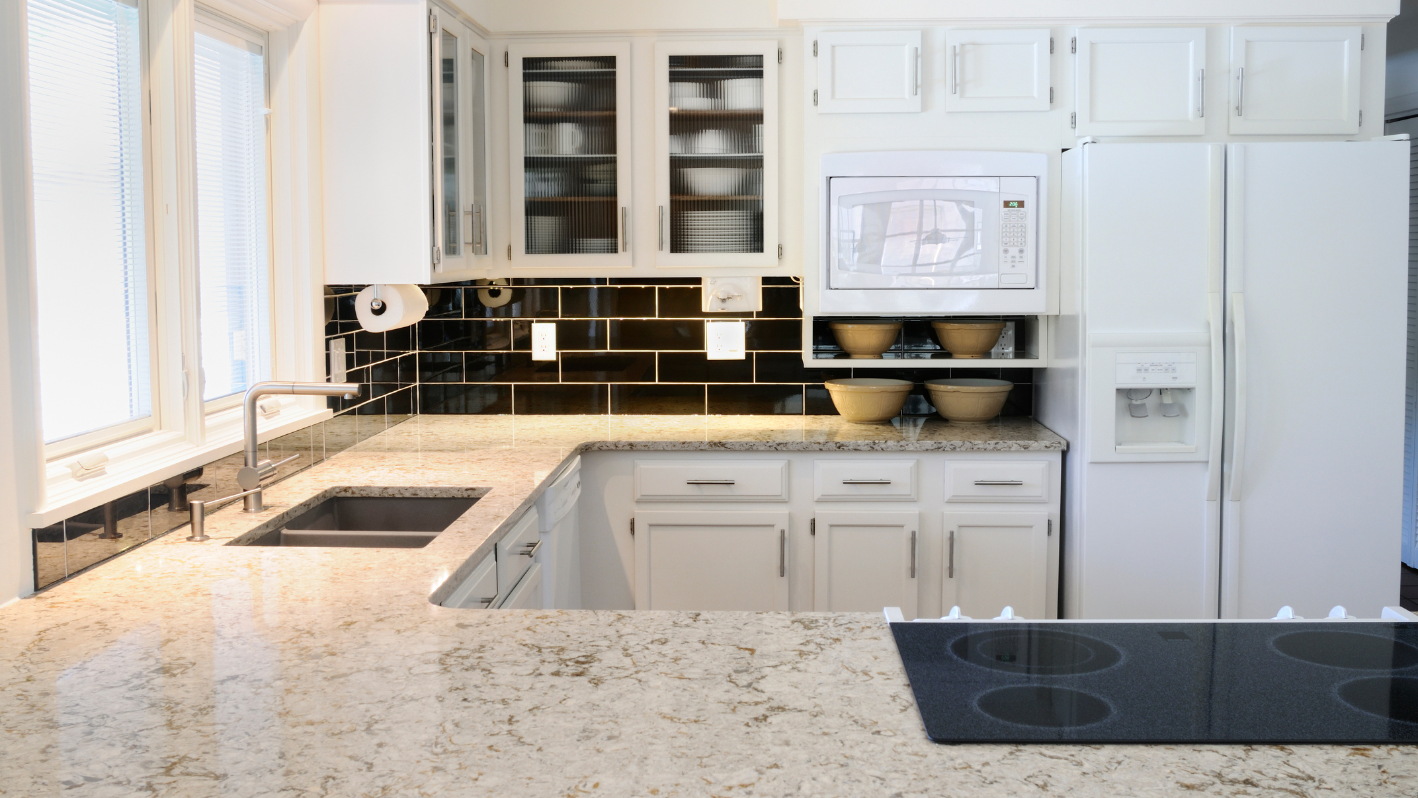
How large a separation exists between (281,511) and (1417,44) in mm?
4728

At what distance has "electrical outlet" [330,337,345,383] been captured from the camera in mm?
3270

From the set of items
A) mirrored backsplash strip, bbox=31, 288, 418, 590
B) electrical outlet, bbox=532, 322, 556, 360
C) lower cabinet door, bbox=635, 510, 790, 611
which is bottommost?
lower cabinet door, bbox=635, 510, 790, 611

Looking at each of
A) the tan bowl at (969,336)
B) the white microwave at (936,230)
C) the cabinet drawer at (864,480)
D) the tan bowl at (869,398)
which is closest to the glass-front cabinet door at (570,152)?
the white microwave at (936,230)

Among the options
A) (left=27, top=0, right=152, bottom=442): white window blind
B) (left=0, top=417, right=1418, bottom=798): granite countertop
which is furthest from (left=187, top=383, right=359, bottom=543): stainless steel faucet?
(left=0, top=417, right=1418, bottom=798): granite countertop

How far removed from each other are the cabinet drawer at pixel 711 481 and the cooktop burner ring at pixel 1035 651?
178 centimetres

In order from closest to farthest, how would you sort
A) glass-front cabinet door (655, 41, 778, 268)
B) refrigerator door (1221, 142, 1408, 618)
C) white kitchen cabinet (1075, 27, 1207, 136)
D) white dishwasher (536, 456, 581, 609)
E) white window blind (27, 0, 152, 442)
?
white window blind (27, 0, 152, 442) < white dishwasher (536, 456, 581, 609) < refrigerator door (1221, 142, 1408, 618) < white kitchen cabinet (1075, 27, 1207, 136) < glass-front cabinet door (655, 41, 778, 268)

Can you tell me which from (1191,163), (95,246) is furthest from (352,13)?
(1191,163)

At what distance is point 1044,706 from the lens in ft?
4.66

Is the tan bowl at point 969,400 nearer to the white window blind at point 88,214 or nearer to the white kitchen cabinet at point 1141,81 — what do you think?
the white kitchen cabinet at point 1141,81

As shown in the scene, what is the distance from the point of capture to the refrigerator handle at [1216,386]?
3.24 m

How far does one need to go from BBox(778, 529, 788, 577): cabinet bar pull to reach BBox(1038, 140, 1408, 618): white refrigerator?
86cm

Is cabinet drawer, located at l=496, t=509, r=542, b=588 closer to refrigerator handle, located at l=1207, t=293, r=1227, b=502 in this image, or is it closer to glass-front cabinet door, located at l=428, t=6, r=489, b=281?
glass-front cabinet door, located at l=428, t=6, r=489, b=281

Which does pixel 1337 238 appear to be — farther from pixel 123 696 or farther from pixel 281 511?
pixel 123 696

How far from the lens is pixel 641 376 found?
4176mm
